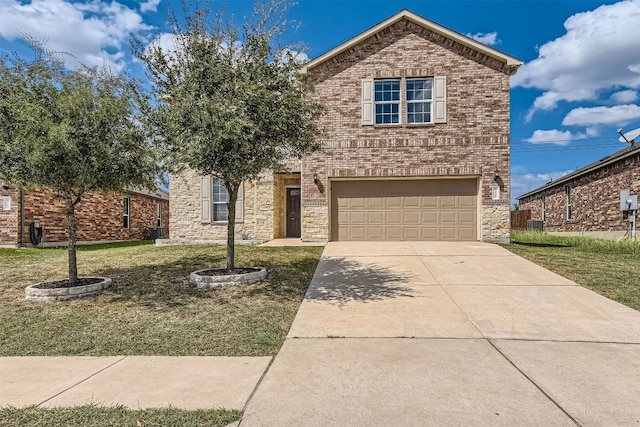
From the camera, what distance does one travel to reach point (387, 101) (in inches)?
527

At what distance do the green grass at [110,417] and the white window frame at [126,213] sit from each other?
66.0 ft

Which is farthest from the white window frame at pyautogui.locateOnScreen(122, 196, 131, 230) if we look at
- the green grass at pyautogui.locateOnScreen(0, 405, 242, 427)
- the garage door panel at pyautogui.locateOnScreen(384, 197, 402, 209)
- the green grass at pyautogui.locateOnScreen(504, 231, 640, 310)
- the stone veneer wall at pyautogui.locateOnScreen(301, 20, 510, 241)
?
the green grass at pyautogui.locateOnScreen(0, 405, 242, 427)

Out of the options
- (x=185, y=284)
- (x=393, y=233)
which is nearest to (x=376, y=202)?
(x=393, y=233)

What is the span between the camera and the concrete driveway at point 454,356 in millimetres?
3078

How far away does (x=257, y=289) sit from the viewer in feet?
23.9

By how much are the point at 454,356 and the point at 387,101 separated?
10.7m

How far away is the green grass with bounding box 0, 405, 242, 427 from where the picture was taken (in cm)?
291

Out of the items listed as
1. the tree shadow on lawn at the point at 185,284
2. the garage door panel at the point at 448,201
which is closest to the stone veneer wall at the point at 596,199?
the garage door panel at the point at 448,201

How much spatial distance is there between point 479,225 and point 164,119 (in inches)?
415

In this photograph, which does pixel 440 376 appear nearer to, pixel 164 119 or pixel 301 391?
pixel 301 391

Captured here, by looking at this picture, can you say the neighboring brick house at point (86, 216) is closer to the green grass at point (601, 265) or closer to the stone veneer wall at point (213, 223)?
the stone veneer wall at point (213, 223)

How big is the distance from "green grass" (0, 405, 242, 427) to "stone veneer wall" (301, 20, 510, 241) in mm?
10563


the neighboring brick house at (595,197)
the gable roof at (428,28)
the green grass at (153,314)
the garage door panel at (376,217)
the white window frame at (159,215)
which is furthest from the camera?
the white window frame at (159,215)

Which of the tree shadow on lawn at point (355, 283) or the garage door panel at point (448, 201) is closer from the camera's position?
the tree shadow on lawn at point (355, 283)
